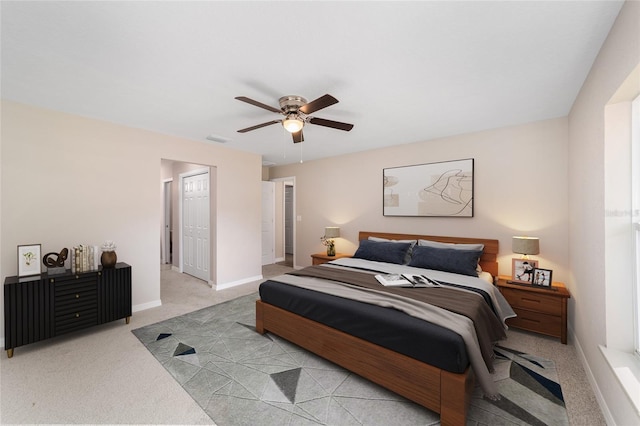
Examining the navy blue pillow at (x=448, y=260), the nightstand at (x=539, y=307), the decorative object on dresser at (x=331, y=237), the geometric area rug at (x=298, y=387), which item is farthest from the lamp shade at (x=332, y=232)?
the nightstand at (x=539, y=307)

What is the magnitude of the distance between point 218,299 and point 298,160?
3230 millimetres

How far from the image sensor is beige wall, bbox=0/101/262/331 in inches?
108

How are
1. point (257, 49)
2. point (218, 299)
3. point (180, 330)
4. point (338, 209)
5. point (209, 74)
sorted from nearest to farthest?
1. point (257, 49)
2. point (209, 74)
3. point (180, 330)
4. point (218, 299)
5. point (338, 209)

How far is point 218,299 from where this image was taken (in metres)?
4.09

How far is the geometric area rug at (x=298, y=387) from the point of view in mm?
1783

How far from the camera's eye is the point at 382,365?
1.98 metres

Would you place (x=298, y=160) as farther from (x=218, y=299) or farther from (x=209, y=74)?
(x=209, y=74)

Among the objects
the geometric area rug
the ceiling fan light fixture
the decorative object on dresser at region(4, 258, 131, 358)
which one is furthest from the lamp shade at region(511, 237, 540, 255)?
the decorative object on dresser at region(4, 258, 131, 358)

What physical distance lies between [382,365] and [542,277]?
93.2 inches

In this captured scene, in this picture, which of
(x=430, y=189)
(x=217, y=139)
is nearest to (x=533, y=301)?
(x=430, y=189)

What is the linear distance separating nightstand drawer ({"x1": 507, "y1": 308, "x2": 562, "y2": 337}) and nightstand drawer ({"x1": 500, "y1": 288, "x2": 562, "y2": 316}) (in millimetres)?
52

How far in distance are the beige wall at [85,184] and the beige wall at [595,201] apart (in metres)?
4.56

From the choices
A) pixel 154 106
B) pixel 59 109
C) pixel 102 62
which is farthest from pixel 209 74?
pixel 59 109

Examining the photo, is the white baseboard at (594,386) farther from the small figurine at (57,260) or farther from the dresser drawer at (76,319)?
the small figurine at (57,260)
